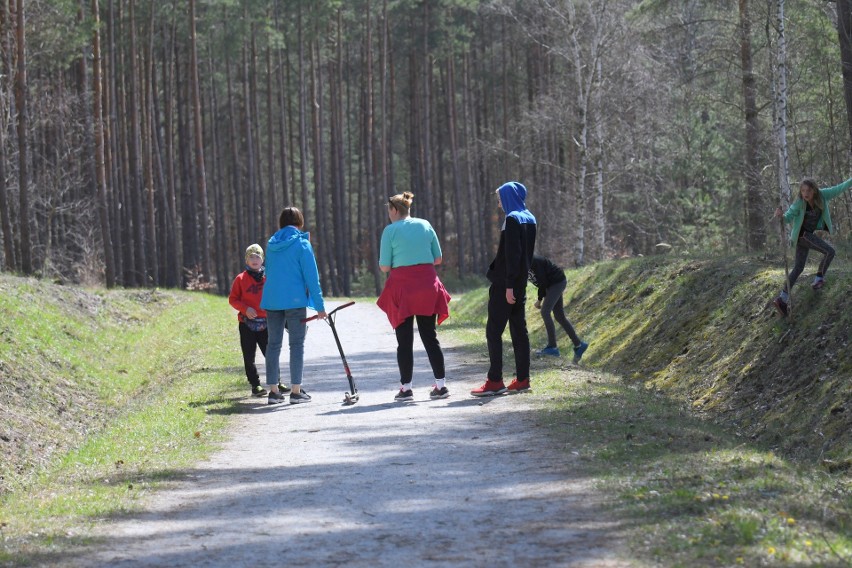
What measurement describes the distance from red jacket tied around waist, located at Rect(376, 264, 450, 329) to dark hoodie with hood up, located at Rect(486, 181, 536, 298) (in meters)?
0.65

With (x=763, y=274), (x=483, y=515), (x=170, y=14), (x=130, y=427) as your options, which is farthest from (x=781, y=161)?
(x=170, y=14)

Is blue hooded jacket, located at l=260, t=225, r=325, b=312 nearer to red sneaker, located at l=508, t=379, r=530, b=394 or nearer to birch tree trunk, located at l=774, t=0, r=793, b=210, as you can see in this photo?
red sneaker, located at l=508, t=379, r=530, b=394

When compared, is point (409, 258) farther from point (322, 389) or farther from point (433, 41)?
point (433, 41)

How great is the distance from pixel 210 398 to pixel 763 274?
7.14m

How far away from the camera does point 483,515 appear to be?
6742mm

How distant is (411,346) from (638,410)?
2.88m

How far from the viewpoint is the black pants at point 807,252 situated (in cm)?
1188

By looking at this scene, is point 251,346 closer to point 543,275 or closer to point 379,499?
point 543,275

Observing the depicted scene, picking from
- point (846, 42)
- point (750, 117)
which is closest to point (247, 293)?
point (846, 42)

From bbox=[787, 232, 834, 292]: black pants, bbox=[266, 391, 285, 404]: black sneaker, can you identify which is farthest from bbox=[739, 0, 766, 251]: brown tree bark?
bbox=[266, 391, 285, 404]: black sneaker

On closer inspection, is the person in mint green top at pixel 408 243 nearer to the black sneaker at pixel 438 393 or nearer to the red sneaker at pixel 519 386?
the black sneaker at pixel 438 393

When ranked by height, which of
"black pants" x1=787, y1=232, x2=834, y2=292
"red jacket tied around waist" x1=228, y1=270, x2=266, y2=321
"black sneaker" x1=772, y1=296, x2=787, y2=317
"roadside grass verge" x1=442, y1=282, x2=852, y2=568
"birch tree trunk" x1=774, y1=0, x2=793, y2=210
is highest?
"birch tree trunk" x1=774, y1=0, x2=793, y2=210

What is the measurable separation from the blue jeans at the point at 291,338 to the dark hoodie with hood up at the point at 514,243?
227 cm

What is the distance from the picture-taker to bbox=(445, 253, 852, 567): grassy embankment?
19.6ft
